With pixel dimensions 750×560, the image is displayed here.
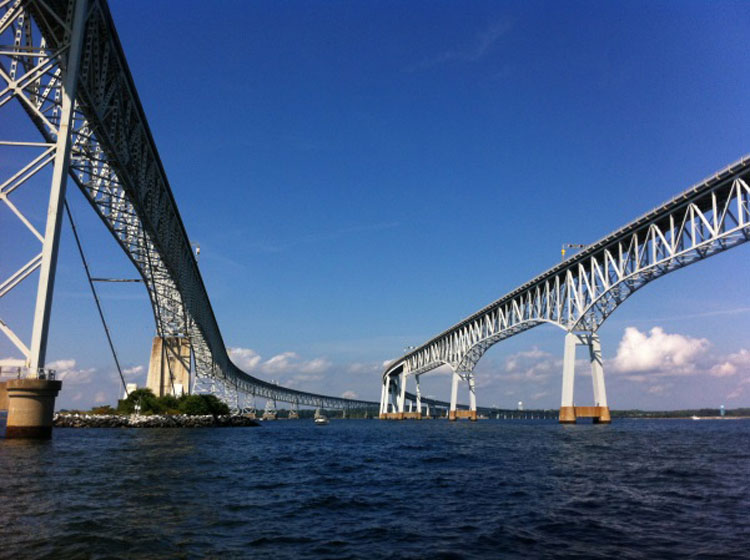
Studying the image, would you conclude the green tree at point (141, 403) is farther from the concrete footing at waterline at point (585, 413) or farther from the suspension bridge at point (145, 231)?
the concrete footing at waterline at point (585, 413)

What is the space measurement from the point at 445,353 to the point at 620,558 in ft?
415

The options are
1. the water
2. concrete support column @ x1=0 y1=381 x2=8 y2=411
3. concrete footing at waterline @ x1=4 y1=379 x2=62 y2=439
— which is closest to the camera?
the water

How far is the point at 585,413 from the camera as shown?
7231 centimetres

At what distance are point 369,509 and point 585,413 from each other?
213ft

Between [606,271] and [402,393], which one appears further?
[402,393]

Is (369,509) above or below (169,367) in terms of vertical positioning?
below

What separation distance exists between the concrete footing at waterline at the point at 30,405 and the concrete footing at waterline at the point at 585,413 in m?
61.5

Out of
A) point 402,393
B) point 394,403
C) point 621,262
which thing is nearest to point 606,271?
point 621,262

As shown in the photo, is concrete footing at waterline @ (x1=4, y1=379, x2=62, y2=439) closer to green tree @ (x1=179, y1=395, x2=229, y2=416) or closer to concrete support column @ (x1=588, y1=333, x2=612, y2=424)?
green tree @ (x1=179, y1=395, x2=229, y2=416)

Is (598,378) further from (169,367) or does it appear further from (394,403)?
(394,403)

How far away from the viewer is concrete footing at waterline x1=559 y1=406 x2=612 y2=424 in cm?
7062

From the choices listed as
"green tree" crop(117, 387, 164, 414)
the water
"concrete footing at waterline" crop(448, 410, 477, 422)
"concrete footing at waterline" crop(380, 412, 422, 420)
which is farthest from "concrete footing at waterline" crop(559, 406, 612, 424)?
"concrete footing at waterline" crop(380, 412, 422, 420)

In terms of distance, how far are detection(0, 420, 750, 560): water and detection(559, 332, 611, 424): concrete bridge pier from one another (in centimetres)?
4425

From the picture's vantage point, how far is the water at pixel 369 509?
34.3ft
